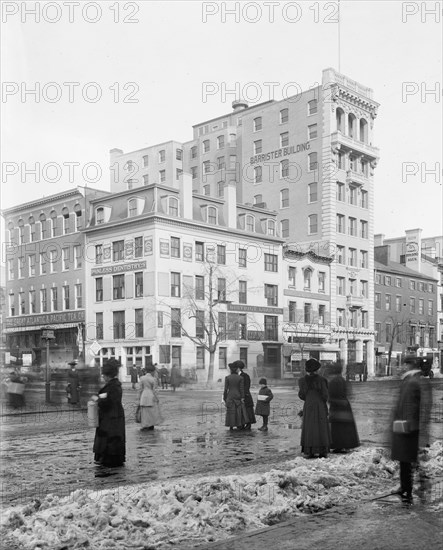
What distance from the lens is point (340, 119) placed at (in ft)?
55.3

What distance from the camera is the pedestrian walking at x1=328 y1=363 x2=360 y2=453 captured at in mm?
11844

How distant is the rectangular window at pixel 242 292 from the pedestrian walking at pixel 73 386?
12.1ft

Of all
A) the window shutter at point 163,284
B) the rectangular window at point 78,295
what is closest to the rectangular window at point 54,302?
the rectangular window at point 78,295

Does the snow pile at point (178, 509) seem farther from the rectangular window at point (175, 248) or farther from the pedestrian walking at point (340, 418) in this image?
the rectangular window at point (175, 248)

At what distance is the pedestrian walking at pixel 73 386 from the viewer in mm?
13591

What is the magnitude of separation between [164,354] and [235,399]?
107 inches

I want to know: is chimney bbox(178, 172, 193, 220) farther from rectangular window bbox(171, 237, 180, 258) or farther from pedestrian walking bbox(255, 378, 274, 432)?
pedestrian walking bbox(255, 378, 274, 432)

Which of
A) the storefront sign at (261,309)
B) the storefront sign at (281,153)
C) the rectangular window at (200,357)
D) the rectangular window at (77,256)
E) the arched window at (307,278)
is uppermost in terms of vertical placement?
the storefront sign at (281,153)

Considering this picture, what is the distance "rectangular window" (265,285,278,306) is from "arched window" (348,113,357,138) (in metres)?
4.19

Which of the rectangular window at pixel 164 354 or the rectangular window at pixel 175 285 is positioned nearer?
the rectangular window at pixel 175 285

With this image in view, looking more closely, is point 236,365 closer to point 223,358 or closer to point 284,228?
point 223,358

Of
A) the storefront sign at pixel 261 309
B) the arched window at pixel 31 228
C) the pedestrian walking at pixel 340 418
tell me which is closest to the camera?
the arched window at pixel 31 228

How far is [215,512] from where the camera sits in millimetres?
6848

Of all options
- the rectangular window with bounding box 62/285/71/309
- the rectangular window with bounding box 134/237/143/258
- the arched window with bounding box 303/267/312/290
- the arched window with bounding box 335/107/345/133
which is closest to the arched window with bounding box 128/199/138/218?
the rectangular window with bounding box 134/237/143/258
